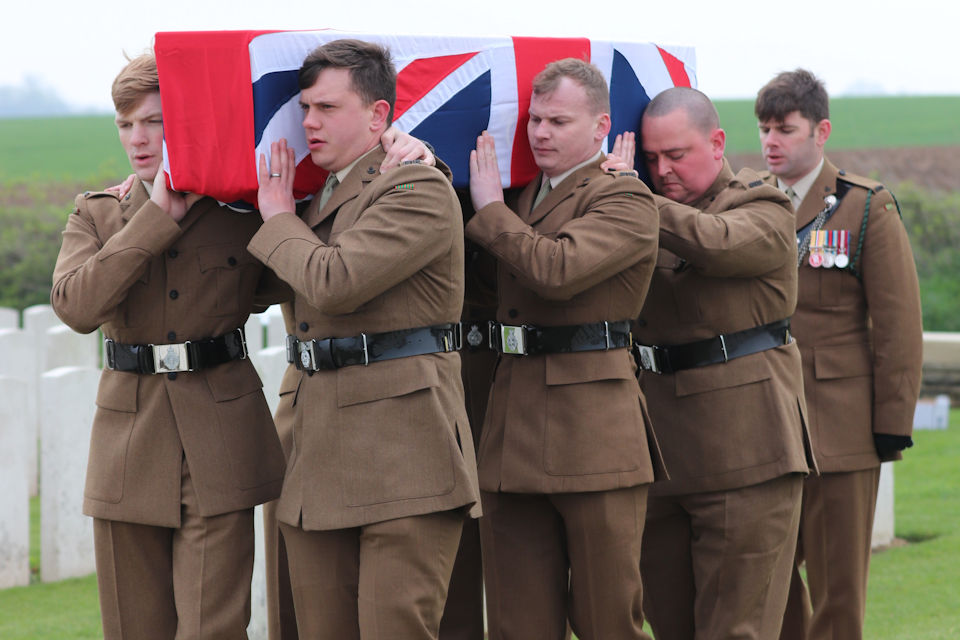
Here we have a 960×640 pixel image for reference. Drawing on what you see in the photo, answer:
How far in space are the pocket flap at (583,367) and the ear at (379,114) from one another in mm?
891

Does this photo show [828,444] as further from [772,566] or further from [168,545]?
[168,545]

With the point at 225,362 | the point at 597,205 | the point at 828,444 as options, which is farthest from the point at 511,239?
the point at 828,444

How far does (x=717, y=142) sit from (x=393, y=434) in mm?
1598

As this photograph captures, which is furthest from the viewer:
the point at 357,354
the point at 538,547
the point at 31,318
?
the point at 31,318

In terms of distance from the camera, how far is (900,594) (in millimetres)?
6137

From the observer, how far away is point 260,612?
5.46m

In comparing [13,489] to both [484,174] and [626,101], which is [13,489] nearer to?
[484,174]

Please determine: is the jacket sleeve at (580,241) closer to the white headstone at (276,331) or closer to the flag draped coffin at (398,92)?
the flag draped coffin at (398,92)

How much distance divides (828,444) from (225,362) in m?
2.31

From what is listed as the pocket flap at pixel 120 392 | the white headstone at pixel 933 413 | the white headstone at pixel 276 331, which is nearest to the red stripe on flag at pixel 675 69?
the pocket flap at pixel 120 392

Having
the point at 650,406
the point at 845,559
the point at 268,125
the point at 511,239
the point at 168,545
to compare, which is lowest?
the point at 845,559

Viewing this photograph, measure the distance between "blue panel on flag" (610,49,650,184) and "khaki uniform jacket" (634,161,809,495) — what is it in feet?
0.96

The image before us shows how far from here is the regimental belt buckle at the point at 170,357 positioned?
3738 mm

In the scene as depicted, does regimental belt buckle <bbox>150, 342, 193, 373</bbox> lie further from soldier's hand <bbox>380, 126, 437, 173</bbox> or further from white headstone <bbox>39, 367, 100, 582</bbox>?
white headstone <bbox>39, 367, 100, 582</bbox>
